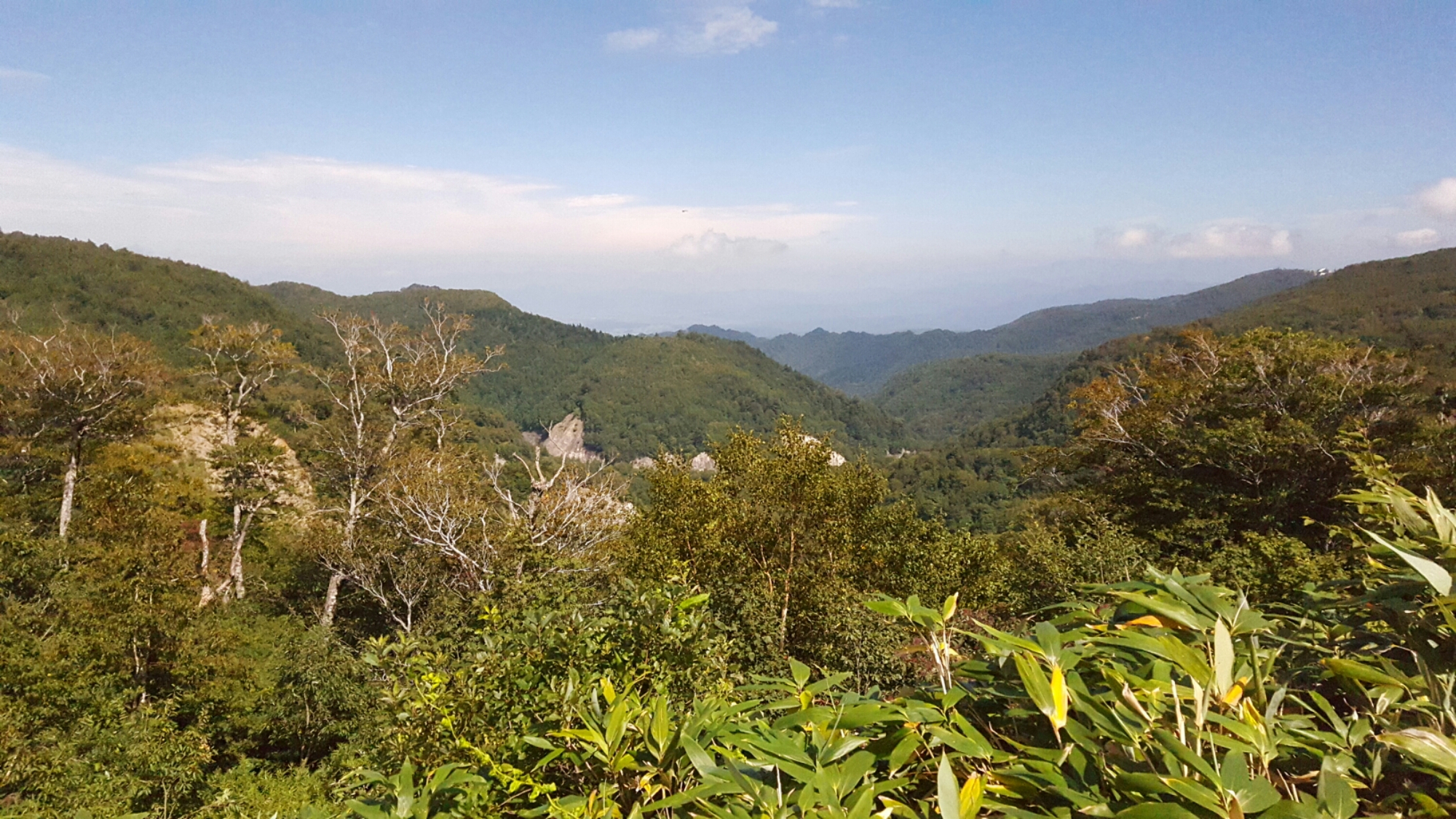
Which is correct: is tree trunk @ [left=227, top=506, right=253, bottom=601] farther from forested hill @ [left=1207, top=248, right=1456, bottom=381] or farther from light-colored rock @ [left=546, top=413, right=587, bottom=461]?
light-colored rock @ [left=546, top=413, right=587, bottom=461]

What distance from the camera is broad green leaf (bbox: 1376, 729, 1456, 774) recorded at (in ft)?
2.97

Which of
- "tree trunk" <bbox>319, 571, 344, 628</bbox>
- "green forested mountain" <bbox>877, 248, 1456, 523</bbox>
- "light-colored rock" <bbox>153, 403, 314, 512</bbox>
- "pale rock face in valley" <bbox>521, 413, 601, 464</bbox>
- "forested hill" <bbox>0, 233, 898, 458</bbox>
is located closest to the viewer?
"tree trunk" <bbox>319, 571, 344, 628</bbox>

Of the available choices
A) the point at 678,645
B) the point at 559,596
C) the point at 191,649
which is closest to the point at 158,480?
the point at 191,649

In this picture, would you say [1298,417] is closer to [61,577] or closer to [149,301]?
[61,577]

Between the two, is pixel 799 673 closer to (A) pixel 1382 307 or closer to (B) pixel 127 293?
(B) pixel 127 293

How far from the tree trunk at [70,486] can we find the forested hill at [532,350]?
40067mm

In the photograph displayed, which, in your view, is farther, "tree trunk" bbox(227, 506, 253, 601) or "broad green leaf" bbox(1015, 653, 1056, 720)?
"tree trunk" bbox(227, 506, 253, 601)

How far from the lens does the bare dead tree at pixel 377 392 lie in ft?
69.8

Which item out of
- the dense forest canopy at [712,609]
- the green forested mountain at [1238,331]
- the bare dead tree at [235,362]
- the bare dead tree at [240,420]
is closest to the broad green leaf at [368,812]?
the dense forest canopy at [712,609]

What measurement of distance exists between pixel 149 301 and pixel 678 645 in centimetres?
9882

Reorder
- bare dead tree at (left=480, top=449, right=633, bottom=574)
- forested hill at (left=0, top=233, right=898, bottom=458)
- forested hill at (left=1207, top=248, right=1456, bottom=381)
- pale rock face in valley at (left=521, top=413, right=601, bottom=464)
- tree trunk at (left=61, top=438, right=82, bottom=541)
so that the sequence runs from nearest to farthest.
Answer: bare dead tree at (left=480, top=449, right=633, bottom=574) < tree trunk at (left=61, top=438, right=82, bottom=541) < forested hill at (left=1207, top=248, right=1456, bottom=381) < forested hill at (left=0, top=233, right=898, bottom=458) < pale rock face in valley at (left=521, top=413, right=601, bottom=464)

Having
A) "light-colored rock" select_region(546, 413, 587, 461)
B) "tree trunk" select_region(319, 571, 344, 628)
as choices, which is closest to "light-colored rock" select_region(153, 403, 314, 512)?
"tree trunk" select_region(319, 571, 344, 628)

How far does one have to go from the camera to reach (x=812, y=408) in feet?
574

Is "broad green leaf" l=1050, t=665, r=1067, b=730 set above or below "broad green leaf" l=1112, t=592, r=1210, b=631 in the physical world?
below
